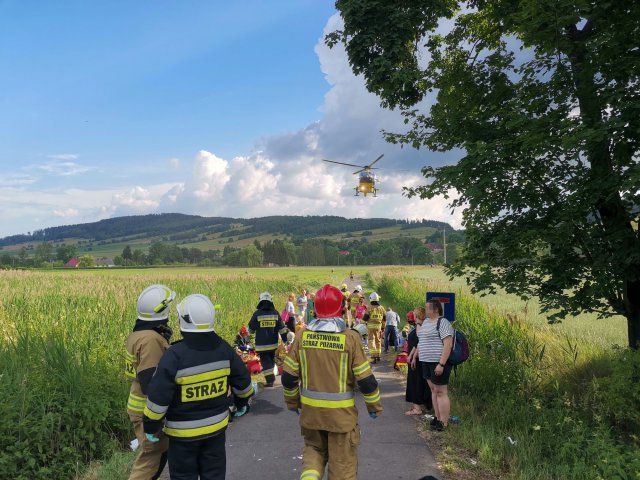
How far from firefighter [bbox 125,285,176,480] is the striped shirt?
3816 mm

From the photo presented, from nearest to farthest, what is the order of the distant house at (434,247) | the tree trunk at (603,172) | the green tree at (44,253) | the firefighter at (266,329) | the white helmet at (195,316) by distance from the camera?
the white helmet at (195,316)
the tree trunk at (603,172)
the firefighter at (266,329)
the green tree at (44,253)
the distant house at (434,247)

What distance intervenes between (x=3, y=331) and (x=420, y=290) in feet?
55.9

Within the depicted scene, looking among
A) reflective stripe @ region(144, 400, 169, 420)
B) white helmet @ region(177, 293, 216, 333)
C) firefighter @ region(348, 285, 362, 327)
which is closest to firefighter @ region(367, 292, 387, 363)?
firefighter @ region(348, 285, 362, 327)

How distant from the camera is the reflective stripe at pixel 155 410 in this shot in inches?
133

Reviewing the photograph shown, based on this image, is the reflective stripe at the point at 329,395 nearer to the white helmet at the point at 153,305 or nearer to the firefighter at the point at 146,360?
the firefighter at the point at 146,360

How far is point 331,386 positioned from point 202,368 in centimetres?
113

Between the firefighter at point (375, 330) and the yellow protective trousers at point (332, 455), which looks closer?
the yellow protective trousers at point (332, 455)

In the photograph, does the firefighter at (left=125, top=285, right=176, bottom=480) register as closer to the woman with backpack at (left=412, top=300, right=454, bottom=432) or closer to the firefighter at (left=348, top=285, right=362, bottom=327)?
the woman with backpack at (left=412, top=300, right=454, bottom=432)

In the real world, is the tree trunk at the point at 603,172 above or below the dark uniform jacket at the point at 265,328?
above

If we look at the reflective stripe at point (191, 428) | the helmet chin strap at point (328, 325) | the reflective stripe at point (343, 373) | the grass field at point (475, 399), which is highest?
the helmet chin strap at point (328, 325)

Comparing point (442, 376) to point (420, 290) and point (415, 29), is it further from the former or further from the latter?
point (420, 290)

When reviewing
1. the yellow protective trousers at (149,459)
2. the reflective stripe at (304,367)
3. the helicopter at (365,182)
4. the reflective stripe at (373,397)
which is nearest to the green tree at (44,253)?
the helicopter at (365,182)

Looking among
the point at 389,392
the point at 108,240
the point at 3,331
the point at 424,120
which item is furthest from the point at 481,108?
the point at 108,240

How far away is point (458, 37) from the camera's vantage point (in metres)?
10.0
